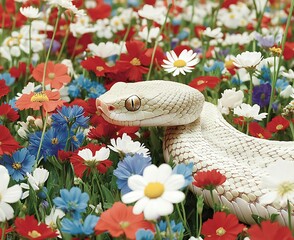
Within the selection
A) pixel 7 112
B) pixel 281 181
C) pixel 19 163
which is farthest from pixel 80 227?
pixel 7 112

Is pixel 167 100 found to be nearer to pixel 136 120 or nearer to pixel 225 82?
pixel 136 120

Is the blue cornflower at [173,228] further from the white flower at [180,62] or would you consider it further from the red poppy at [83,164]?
the white flower at [180,62]

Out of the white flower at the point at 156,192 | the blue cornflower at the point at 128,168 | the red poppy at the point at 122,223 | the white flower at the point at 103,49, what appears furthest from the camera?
the white flower at the point at 103,49

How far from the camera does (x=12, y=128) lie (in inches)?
103

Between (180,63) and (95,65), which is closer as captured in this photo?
(180,63)

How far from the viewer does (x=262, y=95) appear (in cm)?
281

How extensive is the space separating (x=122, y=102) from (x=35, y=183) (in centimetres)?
40

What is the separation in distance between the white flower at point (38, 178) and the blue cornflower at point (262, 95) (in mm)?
1069

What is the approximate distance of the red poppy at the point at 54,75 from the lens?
273 centimetres

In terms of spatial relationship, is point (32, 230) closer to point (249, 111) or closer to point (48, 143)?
point (48, 143)

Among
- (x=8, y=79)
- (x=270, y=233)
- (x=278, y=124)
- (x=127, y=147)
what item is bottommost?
(x=8, y=79)

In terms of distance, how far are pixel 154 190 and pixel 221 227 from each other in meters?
0.32

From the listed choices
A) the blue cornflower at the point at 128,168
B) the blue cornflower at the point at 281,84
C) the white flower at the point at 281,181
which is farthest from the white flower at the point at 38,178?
the blue cornflower at the point at 281,84

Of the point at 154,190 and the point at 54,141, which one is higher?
the point at 154,190
